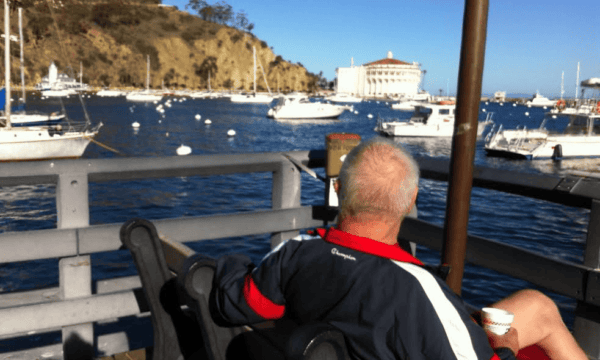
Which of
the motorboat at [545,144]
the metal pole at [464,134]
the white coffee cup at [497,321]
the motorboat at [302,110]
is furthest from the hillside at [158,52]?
the white coffee cup at [497,321]

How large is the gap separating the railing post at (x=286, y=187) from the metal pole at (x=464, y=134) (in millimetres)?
1003

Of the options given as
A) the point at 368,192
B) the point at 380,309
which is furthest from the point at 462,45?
the point at 380,309

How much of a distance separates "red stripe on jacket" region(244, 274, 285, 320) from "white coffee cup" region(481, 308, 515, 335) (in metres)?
0.60

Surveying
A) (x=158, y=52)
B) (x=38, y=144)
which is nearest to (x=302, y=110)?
(x=38, y=144)

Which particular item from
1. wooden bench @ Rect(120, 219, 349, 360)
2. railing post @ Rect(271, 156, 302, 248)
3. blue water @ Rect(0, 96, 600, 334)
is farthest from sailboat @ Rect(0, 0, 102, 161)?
wooden bench @ Rect(120, 219, 349, 360)

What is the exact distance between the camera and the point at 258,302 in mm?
1583

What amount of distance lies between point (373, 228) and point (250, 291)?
380 mm

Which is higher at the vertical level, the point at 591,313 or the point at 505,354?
the point at 505,354

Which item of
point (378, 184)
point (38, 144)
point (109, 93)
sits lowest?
point (38, 144)

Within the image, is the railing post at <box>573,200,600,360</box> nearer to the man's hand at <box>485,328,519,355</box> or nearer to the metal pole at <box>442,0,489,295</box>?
the metal pole at <box>442,0,489,295</box>

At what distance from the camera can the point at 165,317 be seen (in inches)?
79.0

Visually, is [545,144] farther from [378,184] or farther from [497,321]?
[378,184]

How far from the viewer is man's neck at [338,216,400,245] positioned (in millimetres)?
1576

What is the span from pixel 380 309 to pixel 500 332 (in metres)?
0.51
